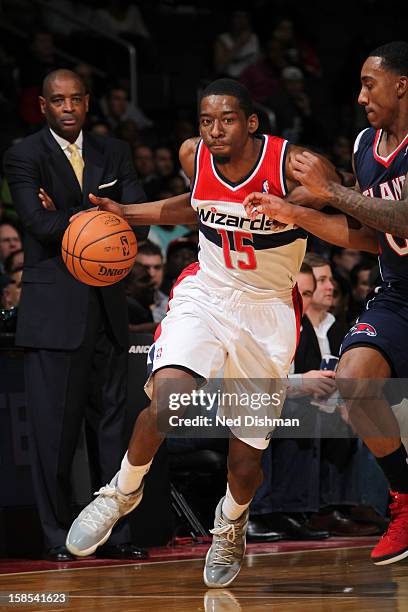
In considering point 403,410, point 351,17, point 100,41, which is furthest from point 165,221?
point 351,17

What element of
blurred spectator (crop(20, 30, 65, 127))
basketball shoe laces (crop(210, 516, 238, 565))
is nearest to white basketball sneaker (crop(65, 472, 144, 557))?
basketball shoe laces (crop(210, 516, 238, 565))

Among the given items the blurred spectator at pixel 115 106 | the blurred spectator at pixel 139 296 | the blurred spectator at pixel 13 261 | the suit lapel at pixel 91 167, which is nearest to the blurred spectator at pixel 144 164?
the blurred spectator at pixel 115 106

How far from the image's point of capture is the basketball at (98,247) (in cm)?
556

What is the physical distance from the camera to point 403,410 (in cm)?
639

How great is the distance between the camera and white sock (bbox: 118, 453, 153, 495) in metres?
5.28

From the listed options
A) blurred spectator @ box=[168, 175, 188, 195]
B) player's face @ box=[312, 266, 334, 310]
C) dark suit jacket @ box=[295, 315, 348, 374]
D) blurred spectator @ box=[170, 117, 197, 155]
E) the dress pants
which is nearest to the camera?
the dress pants

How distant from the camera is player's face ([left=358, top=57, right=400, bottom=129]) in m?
5.19

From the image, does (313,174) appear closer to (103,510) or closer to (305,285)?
(103,510)

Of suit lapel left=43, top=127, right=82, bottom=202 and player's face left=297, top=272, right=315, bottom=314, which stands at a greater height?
suit lapel left=43, top=127, right=82, bottom=202

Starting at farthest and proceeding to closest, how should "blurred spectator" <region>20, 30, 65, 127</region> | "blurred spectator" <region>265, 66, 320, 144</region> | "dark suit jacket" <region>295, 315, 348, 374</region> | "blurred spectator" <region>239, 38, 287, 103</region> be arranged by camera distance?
"blurred spectator" <region>239, 38, 287, 103</region>, "blurred spectator" <region>265, 66, 320, 144</region>, "blurred spectator" <region>20, 30, 65, 127</region>, "dark suit jacket" <region>295, 315, 348, 374</region>

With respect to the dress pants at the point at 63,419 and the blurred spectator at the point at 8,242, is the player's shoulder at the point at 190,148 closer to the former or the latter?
the dress pants at the point at 63,419

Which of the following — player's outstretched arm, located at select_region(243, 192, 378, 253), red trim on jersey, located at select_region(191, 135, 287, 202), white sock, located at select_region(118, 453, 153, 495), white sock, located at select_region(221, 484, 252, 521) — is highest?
red trim on jersey, located at select_region(191, 135, 287, 202)

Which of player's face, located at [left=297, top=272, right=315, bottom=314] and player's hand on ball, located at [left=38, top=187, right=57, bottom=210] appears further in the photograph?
player's face, located at [left=297, top=272, right=315, bottom=314]

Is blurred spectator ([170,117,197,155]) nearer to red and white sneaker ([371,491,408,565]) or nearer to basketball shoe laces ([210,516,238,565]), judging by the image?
basketball shoe laces ([210,516,238,565])
